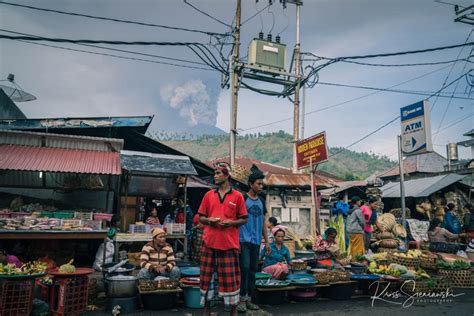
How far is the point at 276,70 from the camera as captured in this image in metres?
17.8

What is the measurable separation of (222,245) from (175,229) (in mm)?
6227

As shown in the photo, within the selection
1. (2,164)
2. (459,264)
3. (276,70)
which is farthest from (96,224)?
Answer: (276,70)

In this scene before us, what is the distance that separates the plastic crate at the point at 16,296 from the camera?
4617 mm

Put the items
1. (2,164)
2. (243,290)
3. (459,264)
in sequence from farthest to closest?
1. (2,164)
2. (459,264)
3. (243,290)

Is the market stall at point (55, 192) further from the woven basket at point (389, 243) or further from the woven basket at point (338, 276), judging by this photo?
the woven basket at point (389, 243)

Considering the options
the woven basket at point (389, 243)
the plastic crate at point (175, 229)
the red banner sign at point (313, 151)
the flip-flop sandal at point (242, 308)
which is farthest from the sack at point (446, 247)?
the flip-flop sandal at point (242, 308)

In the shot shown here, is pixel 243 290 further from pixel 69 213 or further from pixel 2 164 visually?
pixel 2 164

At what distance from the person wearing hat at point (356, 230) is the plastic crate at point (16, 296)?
802cm

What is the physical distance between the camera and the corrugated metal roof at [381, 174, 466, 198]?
17.0m

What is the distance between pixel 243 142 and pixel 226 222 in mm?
112762

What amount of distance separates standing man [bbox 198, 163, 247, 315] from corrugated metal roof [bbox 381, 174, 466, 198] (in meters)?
15.6

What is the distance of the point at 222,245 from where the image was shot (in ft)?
13.8
